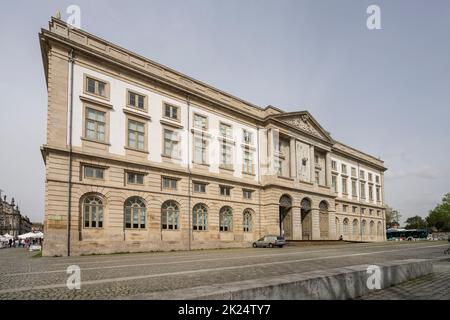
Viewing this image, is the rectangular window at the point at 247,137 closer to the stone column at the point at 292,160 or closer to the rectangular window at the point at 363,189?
the stone column at the point at 292,160

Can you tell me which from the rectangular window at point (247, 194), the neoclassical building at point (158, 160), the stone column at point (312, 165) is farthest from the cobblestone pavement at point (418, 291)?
the stone column at point (312, 165)

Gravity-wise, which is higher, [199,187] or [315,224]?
[199,187]

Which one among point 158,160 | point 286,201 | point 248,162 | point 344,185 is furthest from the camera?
point 344,185

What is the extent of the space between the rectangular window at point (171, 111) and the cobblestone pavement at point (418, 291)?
24.7 metres

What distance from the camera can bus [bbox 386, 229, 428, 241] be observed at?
73188mm

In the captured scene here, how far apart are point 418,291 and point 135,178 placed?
75.5 feet

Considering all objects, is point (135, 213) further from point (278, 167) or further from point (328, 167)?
point (328, 167)

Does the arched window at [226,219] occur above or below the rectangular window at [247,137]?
below

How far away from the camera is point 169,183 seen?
30562 mm

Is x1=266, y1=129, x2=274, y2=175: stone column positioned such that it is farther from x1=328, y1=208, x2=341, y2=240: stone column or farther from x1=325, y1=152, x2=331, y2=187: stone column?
x1=328, y1=208, x2=341, y2=240: stone column

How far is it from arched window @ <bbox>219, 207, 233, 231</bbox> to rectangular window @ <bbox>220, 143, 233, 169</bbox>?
4.37 meters

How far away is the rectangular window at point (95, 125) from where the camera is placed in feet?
85.7

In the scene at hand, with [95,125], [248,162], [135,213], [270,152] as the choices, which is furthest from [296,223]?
[95,125]
